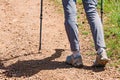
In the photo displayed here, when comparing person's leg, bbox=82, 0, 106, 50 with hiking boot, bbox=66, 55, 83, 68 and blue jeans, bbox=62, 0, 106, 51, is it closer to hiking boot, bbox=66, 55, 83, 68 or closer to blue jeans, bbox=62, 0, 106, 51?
blue jeans, bbox=62, 0, 106, 51

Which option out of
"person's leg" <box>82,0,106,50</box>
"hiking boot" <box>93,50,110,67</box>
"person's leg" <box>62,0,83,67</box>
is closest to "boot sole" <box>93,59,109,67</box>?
"hiking boot" <box>93,50,110,67</box>

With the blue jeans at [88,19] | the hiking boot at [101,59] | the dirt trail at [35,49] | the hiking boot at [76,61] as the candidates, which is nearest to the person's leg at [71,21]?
the blue jeans at [88,19]

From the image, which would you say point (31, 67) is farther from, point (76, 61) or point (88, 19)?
point (88, 19)

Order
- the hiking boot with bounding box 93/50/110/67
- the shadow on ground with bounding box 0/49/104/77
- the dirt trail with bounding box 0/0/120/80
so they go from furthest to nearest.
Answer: the shadow on ground with bounding box 0/49/104/77 → the dirt trail with bounding box 0/0/120/80 → the hiking boot with bounding box 93/50/110/67

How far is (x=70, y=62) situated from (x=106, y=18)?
9.26 feet

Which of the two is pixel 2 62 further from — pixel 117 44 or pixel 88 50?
pixel 117 44

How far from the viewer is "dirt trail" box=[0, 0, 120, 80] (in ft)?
21.5

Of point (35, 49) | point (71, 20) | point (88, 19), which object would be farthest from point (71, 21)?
point (35, 49)

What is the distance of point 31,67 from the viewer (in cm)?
689

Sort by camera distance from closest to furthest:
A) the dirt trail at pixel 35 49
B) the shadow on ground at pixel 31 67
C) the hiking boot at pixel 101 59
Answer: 1. the hiking boot at pixel 101 59
2. the dirt trail at pixel 35 49
3. the shadow on ground at pixel 31 67

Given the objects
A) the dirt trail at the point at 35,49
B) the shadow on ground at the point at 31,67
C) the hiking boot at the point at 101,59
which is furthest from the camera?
the shadow on ground at the point at 31,67

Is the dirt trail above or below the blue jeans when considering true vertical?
below

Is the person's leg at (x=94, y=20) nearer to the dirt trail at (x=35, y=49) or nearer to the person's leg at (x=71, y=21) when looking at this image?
the person's leg at (x=71, y=21)

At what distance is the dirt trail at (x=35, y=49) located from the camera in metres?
6.56
